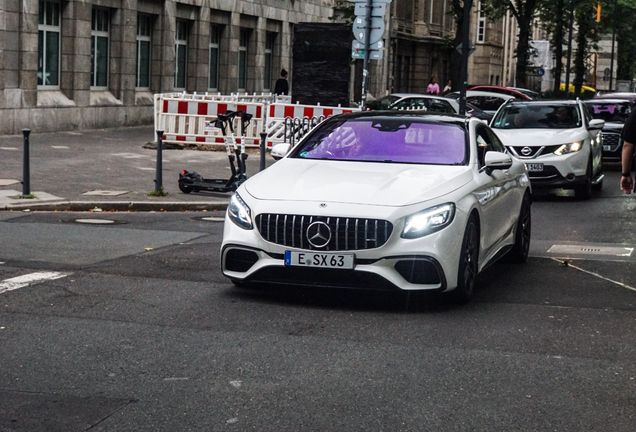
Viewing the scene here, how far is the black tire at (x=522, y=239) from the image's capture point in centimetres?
1034

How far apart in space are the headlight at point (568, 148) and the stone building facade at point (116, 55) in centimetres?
1296

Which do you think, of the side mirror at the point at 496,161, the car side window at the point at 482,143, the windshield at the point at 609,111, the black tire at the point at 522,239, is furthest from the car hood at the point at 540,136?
the windshield at the point at 609,111

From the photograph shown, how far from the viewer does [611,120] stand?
26391 mm

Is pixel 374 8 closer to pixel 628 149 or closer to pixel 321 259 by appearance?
pixel 628 149

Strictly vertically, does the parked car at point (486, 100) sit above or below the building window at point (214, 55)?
below

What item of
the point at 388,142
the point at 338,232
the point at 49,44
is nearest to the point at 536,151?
the point at 388,142

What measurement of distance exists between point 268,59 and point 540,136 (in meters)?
26.4

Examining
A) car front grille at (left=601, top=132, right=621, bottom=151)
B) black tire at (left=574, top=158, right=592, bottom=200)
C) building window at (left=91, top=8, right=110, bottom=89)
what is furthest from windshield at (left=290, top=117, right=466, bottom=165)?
building window at (left=91, top=8, right=110, bottom=89)

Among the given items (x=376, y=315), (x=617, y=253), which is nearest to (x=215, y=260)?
(x=376, y=315)

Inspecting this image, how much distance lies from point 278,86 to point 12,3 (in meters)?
10.00

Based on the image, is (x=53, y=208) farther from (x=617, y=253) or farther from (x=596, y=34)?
(x=596, y=34)

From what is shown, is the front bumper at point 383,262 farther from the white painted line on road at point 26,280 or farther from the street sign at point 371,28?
the street sign at point 371,28

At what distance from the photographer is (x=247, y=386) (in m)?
5.69

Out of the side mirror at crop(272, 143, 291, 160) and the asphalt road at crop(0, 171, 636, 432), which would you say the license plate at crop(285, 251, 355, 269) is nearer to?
the asphalt road at crop(0, 171, 636, 432)
